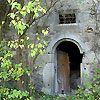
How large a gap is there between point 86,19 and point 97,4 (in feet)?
2.12

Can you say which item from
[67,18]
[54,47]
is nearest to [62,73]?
A: [54,47]

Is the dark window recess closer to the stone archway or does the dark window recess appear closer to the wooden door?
the stone archway

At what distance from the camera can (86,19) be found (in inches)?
232

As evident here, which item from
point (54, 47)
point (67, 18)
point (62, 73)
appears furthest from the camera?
point (62, 73)

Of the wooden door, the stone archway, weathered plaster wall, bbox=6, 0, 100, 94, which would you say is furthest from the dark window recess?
the wooden door

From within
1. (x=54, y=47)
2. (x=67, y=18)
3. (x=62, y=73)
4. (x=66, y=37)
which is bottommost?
(x=62, y=73)

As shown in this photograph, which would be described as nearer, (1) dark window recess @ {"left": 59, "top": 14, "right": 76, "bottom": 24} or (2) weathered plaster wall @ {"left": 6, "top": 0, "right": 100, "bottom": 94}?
(2) weathered plaster wall @ {"left": 6, "top": 0, "right": 100, "bottom": 94}

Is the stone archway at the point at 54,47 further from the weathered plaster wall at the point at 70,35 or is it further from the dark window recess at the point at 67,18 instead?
the dark window recess at the point at 67,18

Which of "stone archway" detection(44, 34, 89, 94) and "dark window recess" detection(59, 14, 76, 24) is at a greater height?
"dark window recess" detection(59, 14, 76, 24)

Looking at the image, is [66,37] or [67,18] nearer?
[66,37]

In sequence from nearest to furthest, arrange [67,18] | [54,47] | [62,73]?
[54,47] < [67,18] < [62,73]

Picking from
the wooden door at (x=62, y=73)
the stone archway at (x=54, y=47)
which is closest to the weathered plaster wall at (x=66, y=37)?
the stone archway at (x=54, y=47)

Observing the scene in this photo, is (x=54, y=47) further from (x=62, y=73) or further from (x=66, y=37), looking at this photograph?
(x=62, y=73)

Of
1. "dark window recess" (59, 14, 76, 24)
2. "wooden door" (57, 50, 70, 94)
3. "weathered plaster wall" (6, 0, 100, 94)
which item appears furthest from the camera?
"wooden door" (57, 50, 70, 94)
